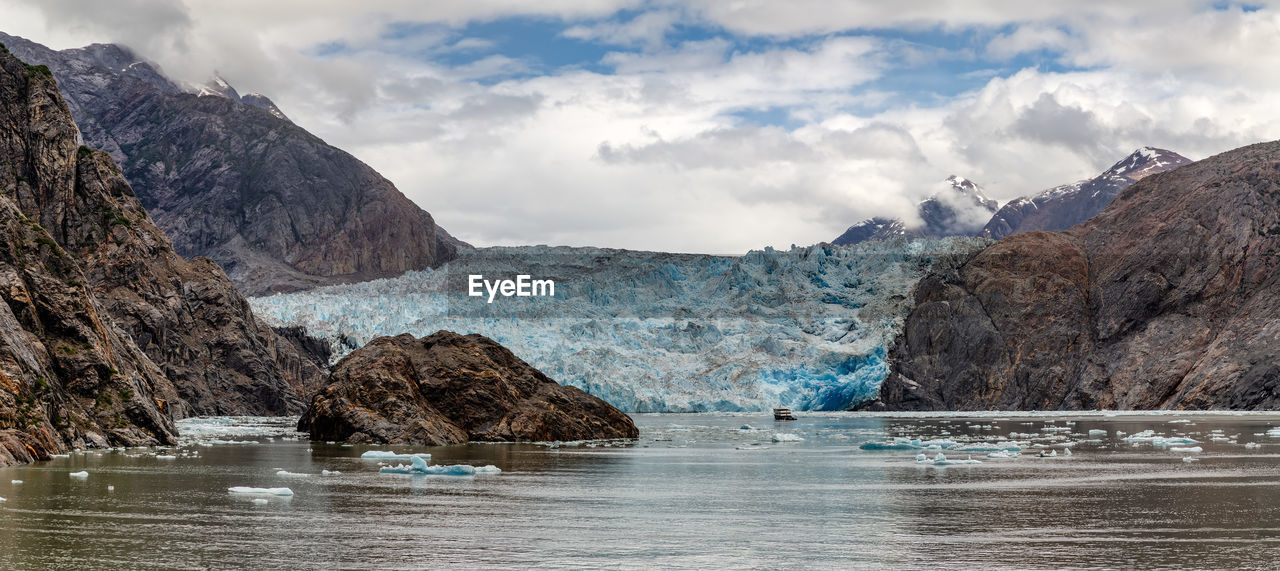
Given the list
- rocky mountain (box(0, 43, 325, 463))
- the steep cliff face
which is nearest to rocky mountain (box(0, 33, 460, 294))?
rocky mountain (box(0, 43, 325, 463))

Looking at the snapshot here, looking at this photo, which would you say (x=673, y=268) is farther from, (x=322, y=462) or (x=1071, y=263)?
(x=322, y=462)

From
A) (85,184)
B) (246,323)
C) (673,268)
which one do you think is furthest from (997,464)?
(673,268)

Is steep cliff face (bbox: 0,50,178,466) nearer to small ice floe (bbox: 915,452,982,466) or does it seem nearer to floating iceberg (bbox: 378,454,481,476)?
floating iceberg (bbox: 378,454,481,476)

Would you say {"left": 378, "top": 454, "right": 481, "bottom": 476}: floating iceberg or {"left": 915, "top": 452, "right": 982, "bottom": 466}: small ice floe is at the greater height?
{"left": 378, "top": 454, "right": 481, "bottom": 476}: floating iceberg

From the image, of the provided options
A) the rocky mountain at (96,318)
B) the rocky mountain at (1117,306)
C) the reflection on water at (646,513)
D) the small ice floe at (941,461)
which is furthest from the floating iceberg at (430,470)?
the rocky mountain at (1117,306)

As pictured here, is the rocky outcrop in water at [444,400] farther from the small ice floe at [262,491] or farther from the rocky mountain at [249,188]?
the rocky mountain at [249,188]

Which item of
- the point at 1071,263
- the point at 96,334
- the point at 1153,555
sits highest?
the point at 1071,263
